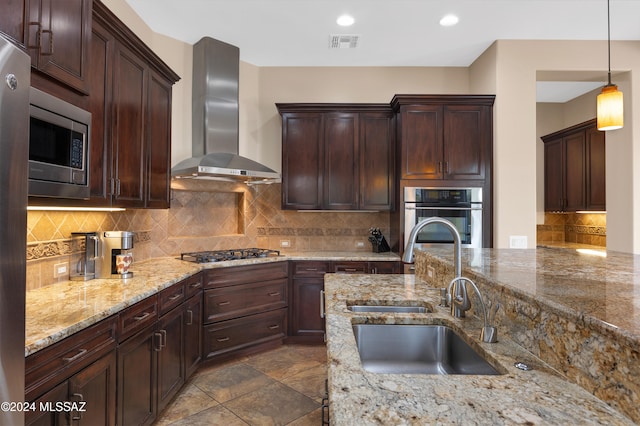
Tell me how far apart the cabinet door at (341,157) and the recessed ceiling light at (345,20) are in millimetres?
932

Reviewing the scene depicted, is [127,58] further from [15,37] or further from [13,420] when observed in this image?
[13,420]

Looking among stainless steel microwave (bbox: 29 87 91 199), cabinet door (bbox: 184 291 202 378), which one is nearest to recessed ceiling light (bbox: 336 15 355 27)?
stainless steel microwave (bbox: 29 87 91 199)

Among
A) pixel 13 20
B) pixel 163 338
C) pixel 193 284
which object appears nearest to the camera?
pixel 13 20

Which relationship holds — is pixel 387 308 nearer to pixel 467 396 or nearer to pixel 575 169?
pixel 467 396

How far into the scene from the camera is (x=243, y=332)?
326 centimetres

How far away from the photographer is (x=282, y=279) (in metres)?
3.55

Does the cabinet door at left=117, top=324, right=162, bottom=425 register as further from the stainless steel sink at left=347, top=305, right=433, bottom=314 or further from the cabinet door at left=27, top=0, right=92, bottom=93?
the cabinet door at left=27, top=0, right=92, bottom=93

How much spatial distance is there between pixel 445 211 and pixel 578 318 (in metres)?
2.74

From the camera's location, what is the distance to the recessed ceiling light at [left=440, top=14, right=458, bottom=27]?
305cm

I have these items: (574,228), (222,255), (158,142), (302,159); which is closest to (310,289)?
(222,255)

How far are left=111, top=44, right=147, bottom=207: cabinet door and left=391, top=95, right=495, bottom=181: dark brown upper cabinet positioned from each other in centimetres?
242

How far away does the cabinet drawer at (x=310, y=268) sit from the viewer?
361 centimetres

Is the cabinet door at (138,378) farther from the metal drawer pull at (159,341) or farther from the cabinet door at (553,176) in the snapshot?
the cabinet door at (553,176)

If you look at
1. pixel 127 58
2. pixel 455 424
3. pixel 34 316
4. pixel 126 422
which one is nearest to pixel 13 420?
pixel 34 316
